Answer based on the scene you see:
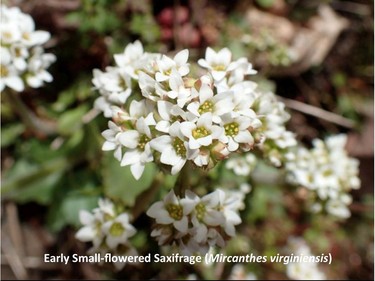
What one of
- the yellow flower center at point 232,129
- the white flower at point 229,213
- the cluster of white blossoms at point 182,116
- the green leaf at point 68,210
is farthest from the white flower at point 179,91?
the green leaf at point 68,210

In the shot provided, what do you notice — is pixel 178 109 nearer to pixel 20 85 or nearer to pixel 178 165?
pixel 178 165

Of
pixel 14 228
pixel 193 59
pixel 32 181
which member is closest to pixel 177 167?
pixel 32 181

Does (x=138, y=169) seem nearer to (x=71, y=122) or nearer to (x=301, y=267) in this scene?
(x=71, y=122)

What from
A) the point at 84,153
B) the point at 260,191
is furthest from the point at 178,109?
the point at 260,191

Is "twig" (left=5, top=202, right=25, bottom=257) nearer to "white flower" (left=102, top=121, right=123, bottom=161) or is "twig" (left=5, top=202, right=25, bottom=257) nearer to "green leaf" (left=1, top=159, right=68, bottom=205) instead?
"green leaf" (left=1, top=159, right=68, bottom=205)

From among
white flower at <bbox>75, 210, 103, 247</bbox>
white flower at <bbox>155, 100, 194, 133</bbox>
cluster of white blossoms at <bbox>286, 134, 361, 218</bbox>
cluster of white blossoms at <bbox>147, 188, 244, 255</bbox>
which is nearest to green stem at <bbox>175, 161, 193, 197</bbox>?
cluster of white blossoms at <bbox>147, 188, 244, 255</bbox>

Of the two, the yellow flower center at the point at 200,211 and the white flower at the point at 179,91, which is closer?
the white flower at the point at 179,91

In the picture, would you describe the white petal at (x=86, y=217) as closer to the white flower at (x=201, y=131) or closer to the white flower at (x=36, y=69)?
the white flower at (x=36, y=69)
